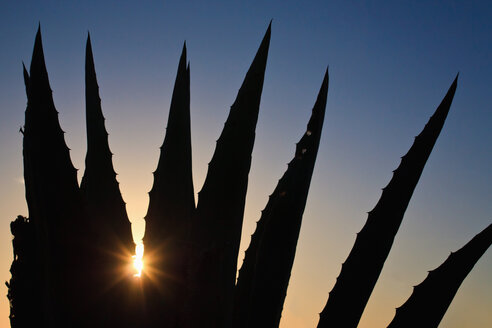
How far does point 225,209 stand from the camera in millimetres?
1828

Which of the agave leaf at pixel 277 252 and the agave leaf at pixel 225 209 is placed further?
the agave leaf at pixel 277 252

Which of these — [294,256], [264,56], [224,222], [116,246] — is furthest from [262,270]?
[264,56]

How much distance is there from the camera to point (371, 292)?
2.20 meters

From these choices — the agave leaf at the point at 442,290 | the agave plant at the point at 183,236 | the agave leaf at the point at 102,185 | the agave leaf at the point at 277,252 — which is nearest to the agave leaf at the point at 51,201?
the agave plant at the point at 183,236

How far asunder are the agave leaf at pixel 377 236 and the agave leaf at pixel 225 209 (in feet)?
2.08

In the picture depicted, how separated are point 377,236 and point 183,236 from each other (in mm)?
847

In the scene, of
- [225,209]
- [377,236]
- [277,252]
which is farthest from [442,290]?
[225,209]

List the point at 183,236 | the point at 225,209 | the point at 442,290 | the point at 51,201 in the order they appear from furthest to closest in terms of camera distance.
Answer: the point at 442,290 < the point at 183,236 < the point at 225,209 < the point at 51,201

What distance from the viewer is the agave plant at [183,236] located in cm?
165

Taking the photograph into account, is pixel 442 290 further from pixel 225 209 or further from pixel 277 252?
pixel 225 209

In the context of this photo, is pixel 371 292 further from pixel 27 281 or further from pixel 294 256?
pixel 27 281

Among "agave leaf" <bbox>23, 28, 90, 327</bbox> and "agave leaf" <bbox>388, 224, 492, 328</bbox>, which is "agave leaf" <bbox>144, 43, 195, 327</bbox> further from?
"agave leaf" <bbox>388, 224, 492, 328</bbox>

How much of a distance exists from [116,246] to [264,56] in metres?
0.94

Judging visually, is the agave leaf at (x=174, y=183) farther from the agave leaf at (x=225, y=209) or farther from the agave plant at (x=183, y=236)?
the agave leaf at (x=225, y=209)
